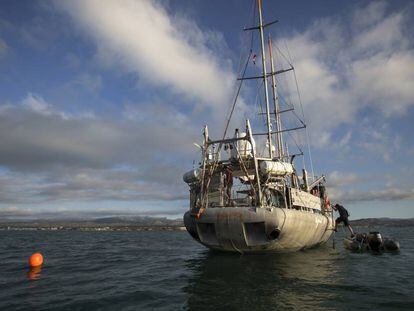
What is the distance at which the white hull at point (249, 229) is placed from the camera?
67.9ft

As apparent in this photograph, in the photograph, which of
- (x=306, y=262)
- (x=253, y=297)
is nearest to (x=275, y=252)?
(x=306, y=262)

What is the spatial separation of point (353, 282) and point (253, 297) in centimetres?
581

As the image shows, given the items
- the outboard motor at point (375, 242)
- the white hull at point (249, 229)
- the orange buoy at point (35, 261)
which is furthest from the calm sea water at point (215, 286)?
the outboard motor at point (375, 242)

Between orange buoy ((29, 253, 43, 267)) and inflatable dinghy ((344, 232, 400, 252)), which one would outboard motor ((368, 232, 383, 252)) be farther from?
orange buoy ((29, 253, 43, 267))

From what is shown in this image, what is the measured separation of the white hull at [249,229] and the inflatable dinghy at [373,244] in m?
10.1

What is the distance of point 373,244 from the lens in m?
29.7

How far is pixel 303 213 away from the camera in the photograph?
964 inches

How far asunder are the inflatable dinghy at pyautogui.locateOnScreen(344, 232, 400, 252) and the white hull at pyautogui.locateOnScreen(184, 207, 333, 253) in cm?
1010

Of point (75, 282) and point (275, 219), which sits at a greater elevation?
point (275, 219)

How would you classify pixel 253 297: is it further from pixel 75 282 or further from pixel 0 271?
pixel 0 271

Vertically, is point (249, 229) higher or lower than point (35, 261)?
higher

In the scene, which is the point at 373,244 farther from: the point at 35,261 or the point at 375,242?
the point at 35,261

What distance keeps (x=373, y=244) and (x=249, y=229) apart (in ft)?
49.6

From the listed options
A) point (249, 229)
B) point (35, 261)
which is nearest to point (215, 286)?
point (249, 229)
